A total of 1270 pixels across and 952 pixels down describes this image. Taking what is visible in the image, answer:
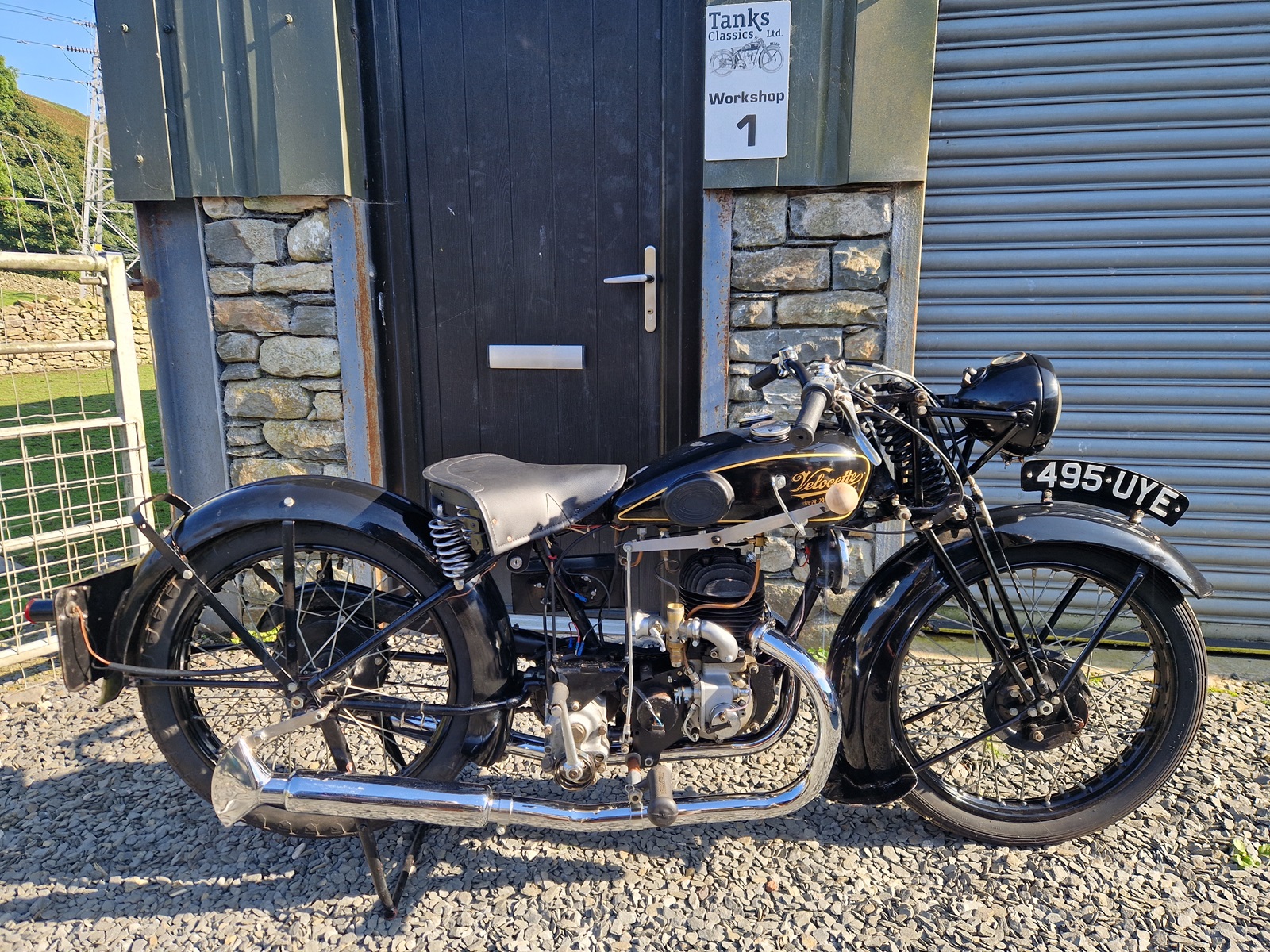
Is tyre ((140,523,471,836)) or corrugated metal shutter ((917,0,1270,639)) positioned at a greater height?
corrugated metal shutter ((917,0,1270,639))

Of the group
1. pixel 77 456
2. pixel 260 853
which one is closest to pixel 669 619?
pixel 260 853

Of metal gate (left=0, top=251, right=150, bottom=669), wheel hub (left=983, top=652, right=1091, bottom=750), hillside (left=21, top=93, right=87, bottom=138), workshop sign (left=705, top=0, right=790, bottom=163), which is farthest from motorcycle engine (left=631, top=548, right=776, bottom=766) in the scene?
hillside (left=21, top=93, right=87, bottom=138)

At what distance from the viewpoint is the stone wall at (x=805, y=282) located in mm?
3000

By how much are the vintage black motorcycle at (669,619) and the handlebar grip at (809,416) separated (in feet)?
0.18

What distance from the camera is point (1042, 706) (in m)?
2.11

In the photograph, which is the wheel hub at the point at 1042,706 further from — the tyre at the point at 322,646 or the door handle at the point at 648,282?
the door handle at the point at 648,282

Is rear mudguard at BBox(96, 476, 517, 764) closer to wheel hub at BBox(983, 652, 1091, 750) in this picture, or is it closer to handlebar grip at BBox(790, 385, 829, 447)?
handlebar grip at BBox(790, 385, 829, 447)

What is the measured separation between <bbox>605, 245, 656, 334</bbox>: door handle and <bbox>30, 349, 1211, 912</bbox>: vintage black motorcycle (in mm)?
1271

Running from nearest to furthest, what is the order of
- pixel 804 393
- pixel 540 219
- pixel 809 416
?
pixel 809 416 < pixel 804 393 < pixel 540 219

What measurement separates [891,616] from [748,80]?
2062 millimetres

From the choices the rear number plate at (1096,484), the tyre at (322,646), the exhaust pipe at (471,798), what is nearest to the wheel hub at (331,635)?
the tyre at (322,646)

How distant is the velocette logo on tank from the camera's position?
1.85m

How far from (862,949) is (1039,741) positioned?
75cm

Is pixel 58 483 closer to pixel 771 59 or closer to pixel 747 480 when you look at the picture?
pixel 747 480
